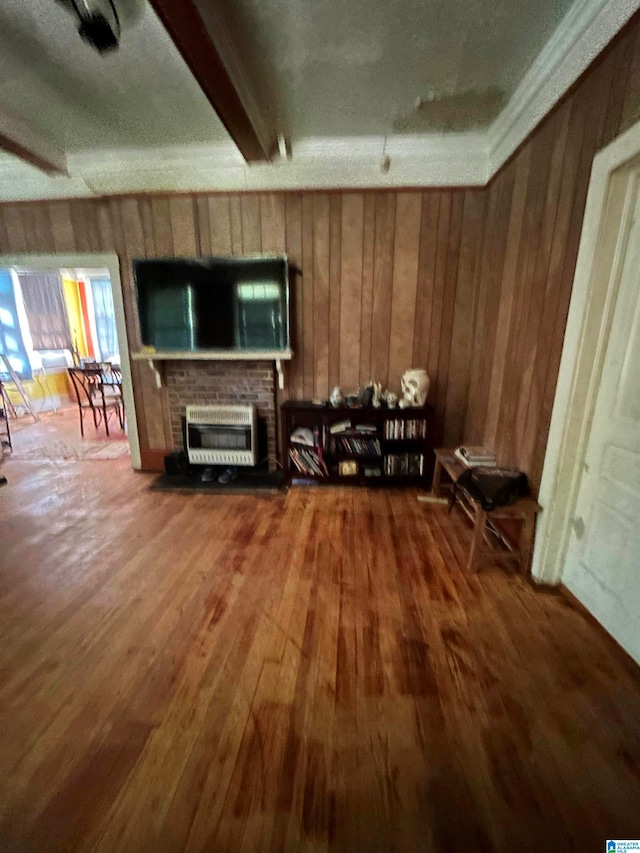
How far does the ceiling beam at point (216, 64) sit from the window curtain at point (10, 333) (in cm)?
544

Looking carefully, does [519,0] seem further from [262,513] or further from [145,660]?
[145,660]

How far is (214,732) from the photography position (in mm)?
1249

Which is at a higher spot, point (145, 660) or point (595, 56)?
point (595, 56)

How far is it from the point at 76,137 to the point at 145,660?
12.2 ft

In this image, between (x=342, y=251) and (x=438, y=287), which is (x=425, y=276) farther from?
(x=342, y=251)

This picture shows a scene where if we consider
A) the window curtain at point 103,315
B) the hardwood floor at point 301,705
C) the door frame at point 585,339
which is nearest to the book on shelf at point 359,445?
the hardwood floor at point 301,705

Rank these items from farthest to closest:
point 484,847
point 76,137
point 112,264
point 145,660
A: point 112,264, point 76,137, point 145,660, point 484,847

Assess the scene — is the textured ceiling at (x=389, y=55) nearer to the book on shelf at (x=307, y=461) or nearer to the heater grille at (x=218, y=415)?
the heater grille at (x=218, y=415)

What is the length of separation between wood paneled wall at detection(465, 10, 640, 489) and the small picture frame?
1.07m

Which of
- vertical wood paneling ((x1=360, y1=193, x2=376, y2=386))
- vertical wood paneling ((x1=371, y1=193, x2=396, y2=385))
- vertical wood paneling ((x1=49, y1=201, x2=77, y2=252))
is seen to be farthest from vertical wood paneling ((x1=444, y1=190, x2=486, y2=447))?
vertical wood paneling ((x1=49, y1=201, x2=77, y2=252))

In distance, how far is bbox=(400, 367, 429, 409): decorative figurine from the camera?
9.70ft

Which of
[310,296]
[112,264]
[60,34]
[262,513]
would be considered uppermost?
[60,34]

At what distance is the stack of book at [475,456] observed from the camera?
2482 mm

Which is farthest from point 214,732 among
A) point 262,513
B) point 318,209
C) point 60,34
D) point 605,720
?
point 318,209
